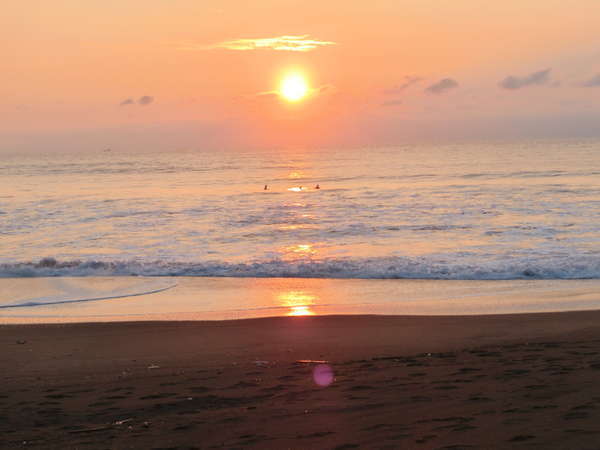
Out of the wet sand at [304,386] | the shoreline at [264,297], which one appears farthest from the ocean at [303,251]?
the wet sand at [304,386]

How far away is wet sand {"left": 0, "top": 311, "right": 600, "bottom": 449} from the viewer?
5359 mm

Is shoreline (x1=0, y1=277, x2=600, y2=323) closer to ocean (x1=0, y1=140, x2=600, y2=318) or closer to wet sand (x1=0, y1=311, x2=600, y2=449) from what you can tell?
ocean (x1=0, y1=140, x2=600, y2=318)

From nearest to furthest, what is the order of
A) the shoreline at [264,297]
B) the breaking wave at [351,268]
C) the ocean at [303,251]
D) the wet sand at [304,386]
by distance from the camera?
the wet sand at [304,386] < the shoreline at [264,297] < the ocean at [303,251] < the breaking wave at [351,268]

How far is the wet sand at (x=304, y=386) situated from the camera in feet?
17.6

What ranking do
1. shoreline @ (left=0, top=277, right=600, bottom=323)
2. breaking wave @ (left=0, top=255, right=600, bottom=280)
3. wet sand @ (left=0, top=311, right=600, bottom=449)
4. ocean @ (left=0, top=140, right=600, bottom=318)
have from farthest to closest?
breaking wave @ (left=0, top=255, right=600, bottom=280), ocean @ (left=0, top=140, right=600, bottom=318), shoreline @ (left=0, top=277, right=600, bottom=323), wet sand @ (left=0, top=311, right=600, bottom=449)

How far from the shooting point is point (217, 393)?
6.56m

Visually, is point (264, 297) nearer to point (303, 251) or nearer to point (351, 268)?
point (351, 268)

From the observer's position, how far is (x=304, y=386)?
263 inches

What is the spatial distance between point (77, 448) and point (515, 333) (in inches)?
236

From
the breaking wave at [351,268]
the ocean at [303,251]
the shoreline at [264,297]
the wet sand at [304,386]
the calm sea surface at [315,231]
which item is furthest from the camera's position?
the calm sea surface at [315,231]

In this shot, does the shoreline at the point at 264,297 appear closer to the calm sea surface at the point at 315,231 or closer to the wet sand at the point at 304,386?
the calm sea surface at the point at 315,231

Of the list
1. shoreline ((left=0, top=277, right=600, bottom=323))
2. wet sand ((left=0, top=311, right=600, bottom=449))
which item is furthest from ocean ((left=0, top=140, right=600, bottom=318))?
wet sand ((left=0, top=311, right=600, bottom=449))

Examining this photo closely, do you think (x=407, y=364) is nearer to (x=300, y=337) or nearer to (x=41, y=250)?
(x=300, y=337)

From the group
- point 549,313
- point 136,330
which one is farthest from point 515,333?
point 136,330
